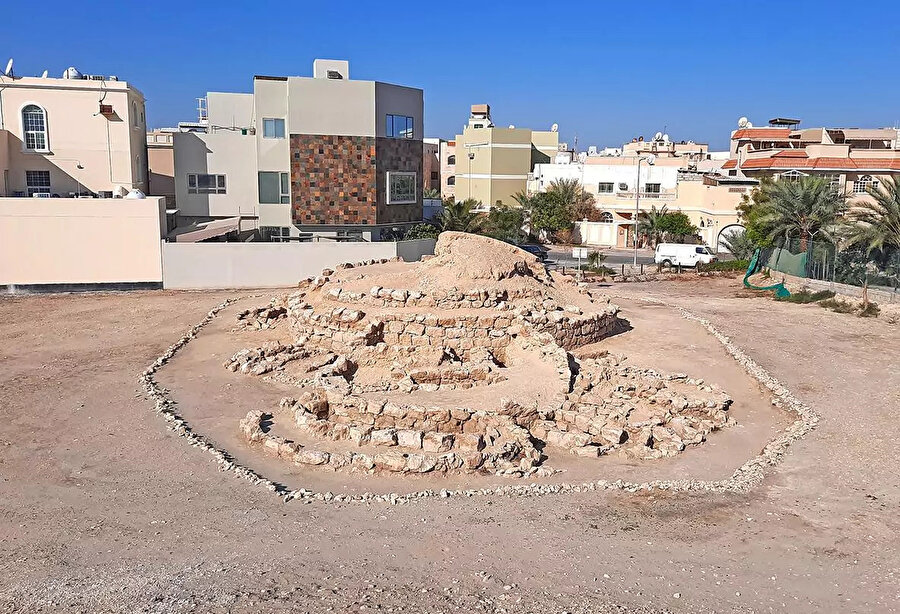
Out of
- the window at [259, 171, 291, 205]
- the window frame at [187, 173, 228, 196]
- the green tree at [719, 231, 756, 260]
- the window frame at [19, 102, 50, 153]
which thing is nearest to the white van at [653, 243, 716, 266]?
the green tree at [719, 231, 756, 260]

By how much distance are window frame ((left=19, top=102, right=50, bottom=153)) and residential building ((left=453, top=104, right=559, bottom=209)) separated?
34.3 meters

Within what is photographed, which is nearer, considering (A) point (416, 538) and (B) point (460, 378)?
(A) point (416, 538)

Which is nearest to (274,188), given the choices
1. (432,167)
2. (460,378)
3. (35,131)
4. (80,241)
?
(80,241)

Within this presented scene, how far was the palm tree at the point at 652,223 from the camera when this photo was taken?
46.4 meters

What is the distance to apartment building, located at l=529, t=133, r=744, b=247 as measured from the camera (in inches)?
1736

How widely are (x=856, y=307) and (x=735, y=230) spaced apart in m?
18.1

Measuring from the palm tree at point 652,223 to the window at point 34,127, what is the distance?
114 ft

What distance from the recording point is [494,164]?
59.6 meters

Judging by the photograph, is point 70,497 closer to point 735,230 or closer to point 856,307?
point 856,307

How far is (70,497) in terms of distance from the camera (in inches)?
432

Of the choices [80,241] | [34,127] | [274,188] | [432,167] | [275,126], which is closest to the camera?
[80,241]

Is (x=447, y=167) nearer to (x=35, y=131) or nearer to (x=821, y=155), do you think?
(x=821, y=155)

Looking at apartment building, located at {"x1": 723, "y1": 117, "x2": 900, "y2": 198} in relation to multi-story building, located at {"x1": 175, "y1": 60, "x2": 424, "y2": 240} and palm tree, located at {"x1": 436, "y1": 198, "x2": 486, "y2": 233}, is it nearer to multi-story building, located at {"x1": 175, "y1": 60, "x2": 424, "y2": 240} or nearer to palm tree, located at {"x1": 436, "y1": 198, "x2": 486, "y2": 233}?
palm tree, located at {"x1": 436, "y1": 198, "x2": 486, "y2": 233}

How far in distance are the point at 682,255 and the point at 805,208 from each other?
832 cm
